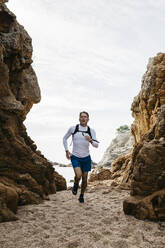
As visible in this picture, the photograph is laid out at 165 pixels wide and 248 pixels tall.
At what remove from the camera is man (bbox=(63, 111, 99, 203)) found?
23.7ft

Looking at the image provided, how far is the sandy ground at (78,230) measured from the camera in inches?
156

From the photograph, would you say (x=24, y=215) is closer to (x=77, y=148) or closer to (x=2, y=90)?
(x=77, y=148)

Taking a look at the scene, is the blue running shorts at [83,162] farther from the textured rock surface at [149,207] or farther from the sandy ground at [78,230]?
the textured rock surface at [149,207]

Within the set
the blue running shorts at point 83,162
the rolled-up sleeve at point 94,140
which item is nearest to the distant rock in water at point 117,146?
the blue running shorts at point 83,162

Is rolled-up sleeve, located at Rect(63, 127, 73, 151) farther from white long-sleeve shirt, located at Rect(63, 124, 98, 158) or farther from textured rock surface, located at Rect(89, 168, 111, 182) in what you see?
textured rock surface, located at Rect(89, 168, 111, 182)

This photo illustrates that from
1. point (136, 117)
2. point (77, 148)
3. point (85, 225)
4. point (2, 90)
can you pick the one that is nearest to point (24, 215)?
point (85, 225)

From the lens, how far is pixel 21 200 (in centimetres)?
688

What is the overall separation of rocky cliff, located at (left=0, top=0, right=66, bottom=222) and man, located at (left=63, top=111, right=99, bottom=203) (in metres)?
1.79

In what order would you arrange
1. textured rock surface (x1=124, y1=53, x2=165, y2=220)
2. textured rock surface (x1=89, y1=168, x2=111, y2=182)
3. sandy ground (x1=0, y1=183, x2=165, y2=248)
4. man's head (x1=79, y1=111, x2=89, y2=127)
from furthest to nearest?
textured rock surface (x1=89, y1=168, x2=111, y2=182) < man's head (x1=79, y1=111, x2=89, y2=127) < textured rock surface (x1=124, y1=53, x2=165, y2=220) < sandy ground (x1=0, y1=183, x2=165, y2=248)

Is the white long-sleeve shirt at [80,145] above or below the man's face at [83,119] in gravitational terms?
below

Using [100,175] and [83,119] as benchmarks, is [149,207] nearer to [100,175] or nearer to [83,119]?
[83,119]

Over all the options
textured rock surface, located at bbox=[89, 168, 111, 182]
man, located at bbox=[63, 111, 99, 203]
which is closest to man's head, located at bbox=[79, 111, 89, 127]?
man, located at bbox=[63, 111, 99, 203]

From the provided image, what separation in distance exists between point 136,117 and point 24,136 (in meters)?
12.3

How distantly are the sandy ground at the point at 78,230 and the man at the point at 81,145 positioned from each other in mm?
1304
